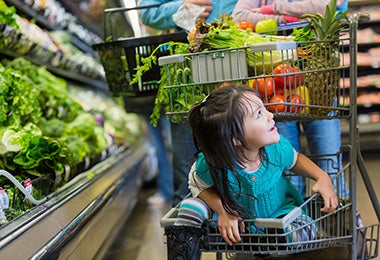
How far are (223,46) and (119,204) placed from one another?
2166mm

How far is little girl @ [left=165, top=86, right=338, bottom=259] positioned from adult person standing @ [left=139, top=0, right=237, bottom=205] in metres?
0.77

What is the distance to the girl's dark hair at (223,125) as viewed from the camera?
1913mm

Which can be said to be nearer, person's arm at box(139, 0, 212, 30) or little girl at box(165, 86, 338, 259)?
little girl at box(165, 86, 338, 259)

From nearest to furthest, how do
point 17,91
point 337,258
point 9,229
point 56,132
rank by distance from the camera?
point 9,229 → point 337,258 → point 17,91 → point 56,132

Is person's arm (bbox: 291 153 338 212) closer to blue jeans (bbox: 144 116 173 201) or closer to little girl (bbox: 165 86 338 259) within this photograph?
little girl (bbox: 165 86 338 259)

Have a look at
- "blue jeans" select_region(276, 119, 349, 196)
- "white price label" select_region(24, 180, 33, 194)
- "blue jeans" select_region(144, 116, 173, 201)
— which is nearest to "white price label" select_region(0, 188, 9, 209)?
"white price label" select_region(24, 180, 33, 194)

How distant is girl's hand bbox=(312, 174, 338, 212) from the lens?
2057mm

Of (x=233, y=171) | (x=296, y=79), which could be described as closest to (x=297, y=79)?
(x=296, y=79)

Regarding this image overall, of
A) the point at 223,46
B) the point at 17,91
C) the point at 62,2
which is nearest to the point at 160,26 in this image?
the point at 17,91

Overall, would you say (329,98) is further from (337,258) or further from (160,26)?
(160,26)

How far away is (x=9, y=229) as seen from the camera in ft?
6.23

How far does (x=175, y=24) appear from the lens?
9.91 ft

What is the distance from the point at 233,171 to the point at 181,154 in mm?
1113

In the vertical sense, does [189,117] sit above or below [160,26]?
below
